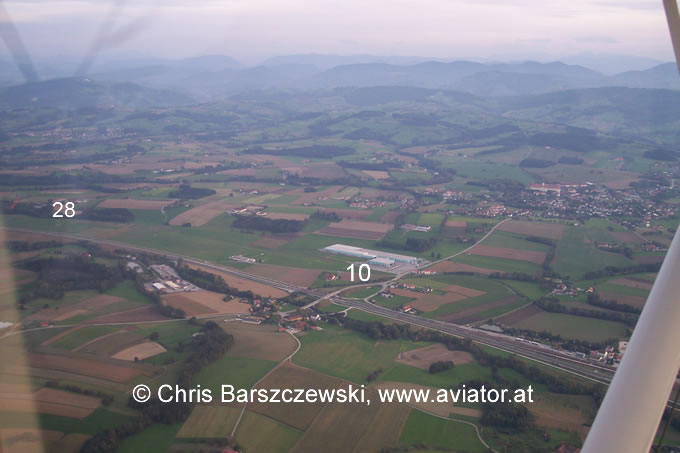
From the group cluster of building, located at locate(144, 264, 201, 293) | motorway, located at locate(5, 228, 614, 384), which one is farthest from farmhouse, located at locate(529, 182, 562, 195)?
cluster of building, located at locate(144, 264, 201, 293)

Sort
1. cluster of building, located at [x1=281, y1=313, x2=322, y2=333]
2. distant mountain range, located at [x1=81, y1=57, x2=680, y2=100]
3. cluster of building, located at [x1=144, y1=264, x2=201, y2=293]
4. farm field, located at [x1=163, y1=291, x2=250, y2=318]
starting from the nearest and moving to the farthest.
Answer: cluster of building, located at [x1=281, y1=313, x2=322, y2=333] < farm field, located at [x1=163, y1=291, x2=250, y2=318] < cluster of building, located at [x1=144, y1=264, x2=201, y2=293] < distant mountain range, located at [x1=81, y1=57, x2=680, y2=100]

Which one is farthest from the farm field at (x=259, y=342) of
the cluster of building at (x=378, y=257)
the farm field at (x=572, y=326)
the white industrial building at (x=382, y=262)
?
the cluster of building at (x=378, y=257)

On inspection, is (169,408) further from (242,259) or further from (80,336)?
(242,259)

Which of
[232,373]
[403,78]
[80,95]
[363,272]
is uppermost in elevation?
[403,78]

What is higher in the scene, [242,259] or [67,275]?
[67,275]

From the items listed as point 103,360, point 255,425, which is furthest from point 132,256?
point 255,425

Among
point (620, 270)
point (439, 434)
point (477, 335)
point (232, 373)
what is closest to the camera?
point (439, 434)

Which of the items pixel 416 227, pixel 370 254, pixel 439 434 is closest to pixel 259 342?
pixel 439 434

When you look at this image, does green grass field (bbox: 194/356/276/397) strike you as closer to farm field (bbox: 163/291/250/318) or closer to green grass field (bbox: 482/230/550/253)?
farm field (bbox: 163/291/250/318)

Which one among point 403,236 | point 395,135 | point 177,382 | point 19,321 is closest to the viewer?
point 177,382

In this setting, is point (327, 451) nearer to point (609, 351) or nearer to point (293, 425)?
point (293, 425)

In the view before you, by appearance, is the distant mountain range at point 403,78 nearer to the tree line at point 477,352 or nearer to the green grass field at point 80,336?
the green grass field at point 80,336
